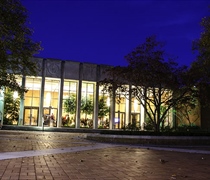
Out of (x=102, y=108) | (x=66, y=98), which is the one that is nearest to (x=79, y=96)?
(x=66, y=98)

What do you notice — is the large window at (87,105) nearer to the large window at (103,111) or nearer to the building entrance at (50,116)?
the large window at (103,111)

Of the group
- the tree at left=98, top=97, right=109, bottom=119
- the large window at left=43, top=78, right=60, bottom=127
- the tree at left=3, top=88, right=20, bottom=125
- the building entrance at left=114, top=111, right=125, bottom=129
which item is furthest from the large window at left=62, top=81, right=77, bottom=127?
the building entrance at left=114, top=111, right=125, bottom=129

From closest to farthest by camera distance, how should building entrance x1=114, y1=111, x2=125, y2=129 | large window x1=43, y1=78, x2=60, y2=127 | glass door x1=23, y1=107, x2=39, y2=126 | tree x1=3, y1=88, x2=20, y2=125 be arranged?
tree x1=3, y1=88, x2=20, y2=125 < glass door x1=23, y1=107, x2=39, y2=126 < large window x1=43, y1=78, x2=60, y2=127 < building entrance x1=114, y1=111, x2=125, y2=129

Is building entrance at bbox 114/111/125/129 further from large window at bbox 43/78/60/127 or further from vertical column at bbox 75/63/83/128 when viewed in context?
large window at bbox 43/78/60/127

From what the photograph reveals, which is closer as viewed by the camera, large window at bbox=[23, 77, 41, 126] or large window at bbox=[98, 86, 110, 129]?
large window at bbox=[23, 77, 41, 126]

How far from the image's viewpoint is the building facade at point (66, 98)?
106 ft

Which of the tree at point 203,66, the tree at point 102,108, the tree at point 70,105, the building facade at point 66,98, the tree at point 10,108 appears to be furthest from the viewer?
the tree at point 102,108

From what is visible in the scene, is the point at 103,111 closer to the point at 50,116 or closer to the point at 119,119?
the point at 119,119

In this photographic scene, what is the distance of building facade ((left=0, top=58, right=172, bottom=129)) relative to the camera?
32312mm

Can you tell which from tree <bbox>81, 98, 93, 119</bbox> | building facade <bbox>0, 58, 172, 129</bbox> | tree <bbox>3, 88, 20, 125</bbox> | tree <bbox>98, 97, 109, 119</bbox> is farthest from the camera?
tree <bbox>98, 97, 109, 119</bbox>

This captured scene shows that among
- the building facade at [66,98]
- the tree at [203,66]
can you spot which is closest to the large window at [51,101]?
the building facade at [66,98]

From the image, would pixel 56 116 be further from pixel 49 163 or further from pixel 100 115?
pixel 49 163

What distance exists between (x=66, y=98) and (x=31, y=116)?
4.74m

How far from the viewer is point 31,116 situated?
33375 mm
